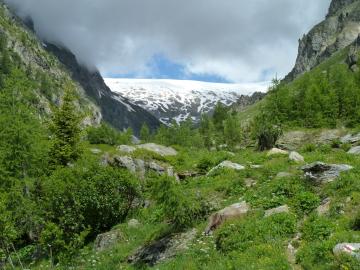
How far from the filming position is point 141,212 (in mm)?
30422

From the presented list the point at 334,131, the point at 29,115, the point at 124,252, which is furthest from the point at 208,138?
the point at 124,252

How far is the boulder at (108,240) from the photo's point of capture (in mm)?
25562

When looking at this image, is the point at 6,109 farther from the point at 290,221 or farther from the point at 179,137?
the point at 179,137

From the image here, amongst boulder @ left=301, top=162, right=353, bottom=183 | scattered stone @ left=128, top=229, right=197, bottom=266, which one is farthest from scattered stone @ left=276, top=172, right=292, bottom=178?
scattered stone @ left=128, top=229, right=197, bottom=266

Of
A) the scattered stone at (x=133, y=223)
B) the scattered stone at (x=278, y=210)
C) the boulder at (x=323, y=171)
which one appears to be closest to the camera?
the scattered stone at (x=278, y=210)

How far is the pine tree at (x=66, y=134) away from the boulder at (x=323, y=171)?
1028 inches

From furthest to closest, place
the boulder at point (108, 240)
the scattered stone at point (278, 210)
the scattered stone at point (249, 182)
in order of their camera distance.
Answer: the scattered stone at point (249, 182) < the boulder at point (108, 240) < the scattered stone at point (278, 210)

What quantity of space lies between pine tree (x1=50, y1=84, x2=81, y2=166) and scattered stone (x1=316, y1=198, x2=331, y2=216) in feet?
92.8

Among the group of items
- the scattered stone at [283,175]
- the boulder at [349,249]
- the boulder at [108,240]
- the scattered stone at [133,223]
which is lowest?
the boulder at [108,240]

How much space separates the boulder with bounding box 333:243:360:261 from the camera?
13.9 m

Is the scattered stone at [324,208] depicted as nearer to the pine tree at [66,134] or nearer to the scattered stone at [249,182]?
the scattered stone at [249,182]

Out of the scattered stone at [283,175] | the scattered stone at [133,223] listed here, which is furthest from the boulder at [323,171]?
the scattered stone at [133,223]

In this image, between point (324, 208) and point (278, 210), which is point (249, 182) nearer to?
point (278, 210)

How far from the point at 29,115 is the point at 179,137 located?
79967mm
